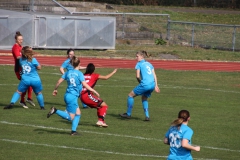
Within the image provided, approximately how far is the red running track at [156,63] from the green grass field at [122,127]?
5626mm

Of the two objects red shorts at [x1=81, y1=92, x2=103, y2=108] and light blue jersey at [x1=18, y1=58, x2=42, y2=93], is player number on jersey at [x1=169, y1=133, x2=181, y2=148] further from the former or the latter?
light blue jersey at [x1=18, y1=58, x2=42, y2=93]

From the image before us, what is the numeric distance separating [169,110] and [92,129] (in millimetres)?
4157

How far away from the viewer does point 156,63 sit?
1330 inches

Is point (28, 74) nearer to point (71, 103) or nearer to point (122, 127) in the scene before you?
point (122, 127)

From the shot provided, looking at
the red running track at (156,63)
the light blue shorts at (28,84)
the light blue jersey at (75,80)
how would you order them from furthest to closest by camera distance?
the red running track at (156,63), the light blue shorts at (28,84), the light blue jersey at (75,80)

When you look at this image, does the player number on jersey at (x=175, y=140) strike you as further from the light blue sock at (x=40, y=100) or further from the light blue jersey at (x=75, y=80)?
the light blue sock at (x=40, y=100)

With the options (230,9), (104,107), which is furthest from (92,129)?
(230,9)

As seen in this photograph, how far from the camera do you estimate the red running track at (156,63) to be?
3147 cm

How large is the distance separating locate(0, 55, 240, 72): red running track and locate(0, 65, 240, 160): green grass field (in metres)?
5.63

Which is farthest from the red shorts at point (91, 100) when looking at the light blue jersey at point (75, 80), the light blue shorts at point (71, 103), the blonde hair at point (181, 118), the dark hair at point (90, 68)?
the blonde hair at point (181, 118)

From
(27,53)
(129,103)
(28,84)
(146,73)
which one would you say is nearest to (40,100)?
(28,84)

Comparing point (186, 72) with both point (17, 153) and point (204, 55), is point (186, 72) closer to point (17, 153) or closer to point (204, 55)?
point (204, 55)

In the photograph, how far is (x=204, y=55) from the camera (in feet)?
124

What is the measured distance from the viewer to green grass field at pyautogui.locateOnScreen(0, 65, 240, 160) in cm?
1350
